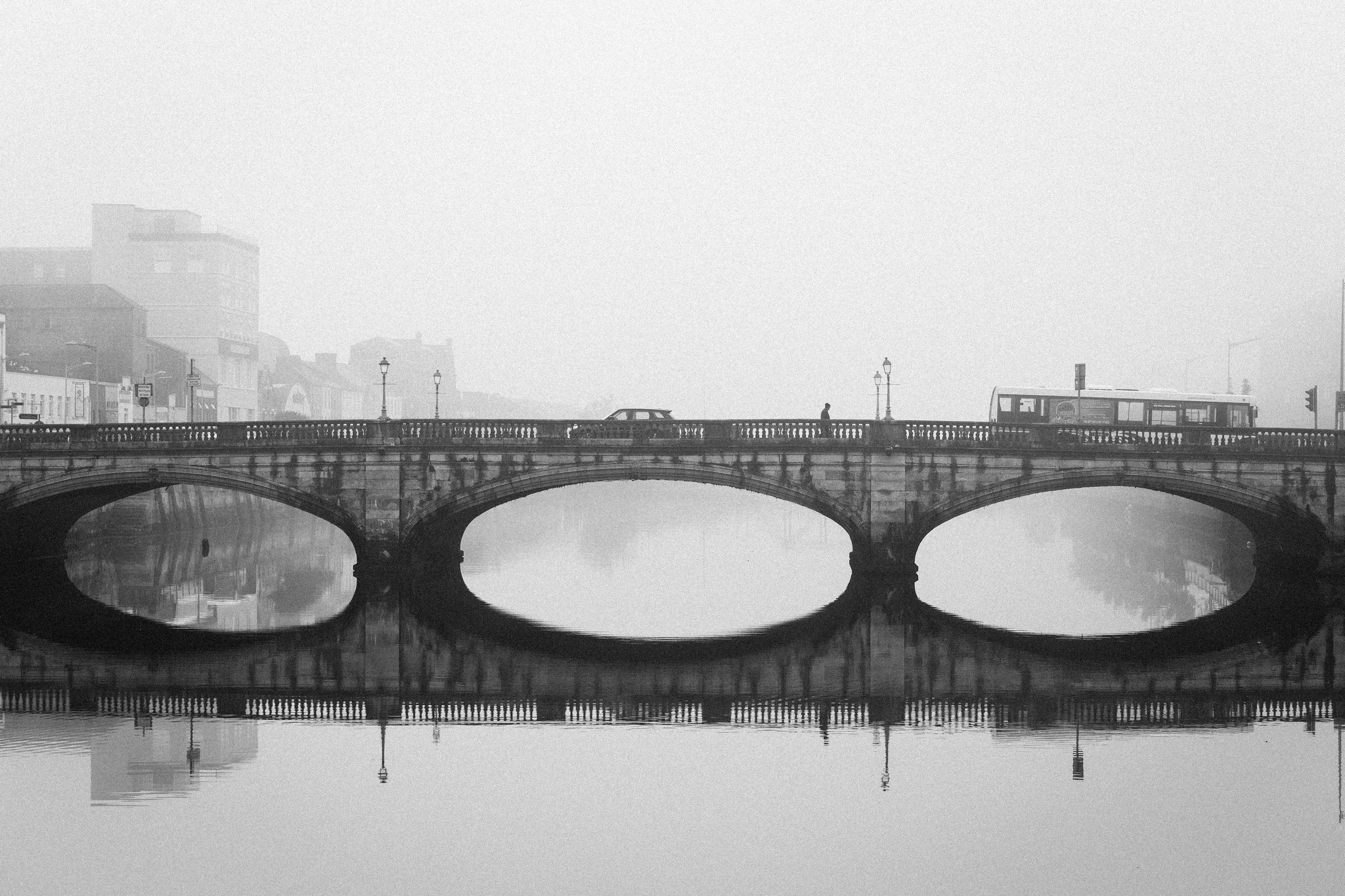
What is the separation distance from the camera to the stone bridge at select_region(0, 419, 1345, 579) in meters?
42.9

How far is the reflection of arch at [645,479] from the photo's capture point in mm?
43062

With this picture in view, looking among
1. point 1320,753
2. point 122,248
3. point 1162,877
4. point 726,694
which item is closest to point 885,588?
point 726,694

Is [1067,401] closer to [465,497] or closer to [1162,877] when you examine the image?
[465,497]

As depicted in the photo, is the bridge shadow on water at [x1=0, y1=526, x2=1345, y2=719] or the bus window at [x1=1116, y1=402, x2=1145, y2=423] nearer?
the bridge shadow on water at [x1=0, y1=526, x2=1345, y2=719]

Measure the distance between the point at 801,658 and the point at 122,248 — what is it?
87942 millimetres

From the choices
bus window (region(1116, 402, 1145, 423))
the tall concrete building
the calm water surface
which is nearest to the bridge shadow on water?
the calm water surface

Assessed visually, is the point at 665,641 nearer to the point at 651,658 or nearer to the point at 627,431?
the point at 651,658

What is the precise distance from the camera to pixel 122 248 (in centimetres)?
10519

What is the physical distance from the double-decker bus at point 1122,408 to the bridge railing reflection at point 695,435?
5.99 meters

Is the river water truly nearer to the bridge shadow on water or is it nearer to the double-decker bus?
the bridge shadow on water

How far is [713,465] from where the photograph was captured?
142 feet

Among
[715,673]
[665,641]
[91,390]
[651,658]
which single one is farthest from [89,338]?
[715,673]

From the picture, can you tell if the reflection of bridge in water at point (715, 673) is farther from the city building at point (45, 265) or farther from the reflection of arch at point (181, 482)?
the city building at point (45, 265)

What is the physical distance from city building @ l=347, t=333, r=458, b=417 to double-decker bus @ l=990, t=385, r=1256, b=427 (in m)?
91.6
